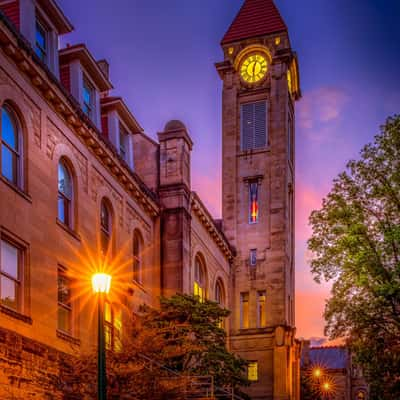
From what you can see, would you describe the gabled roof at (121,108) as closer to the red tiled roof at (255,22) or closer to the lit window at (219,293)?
the lit window at (219,293)

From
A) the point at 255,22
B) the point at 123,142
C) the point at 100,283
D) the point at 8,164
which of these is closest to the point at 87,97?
the point at 123,142

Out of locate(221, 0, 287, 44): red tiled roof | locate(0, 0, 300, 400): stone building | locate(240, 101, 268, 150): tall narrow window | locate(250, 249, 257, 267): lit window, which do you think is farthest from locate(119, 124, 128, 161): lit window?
locate(221, 0, 287, 44): red tiled roof

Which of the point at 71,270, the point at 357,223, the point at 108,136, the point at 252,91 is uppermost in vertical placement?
the point at 252,91

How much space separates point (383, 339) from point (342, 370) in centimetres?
6660

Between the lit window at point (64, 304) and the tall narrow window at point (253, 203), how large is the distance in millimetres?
27238

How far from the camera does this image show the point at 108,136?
102 feet

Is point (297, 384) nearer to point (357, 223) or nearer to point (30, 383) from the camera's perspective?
point (357, 223)

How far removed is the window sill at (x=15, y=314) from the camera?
61.5 feet

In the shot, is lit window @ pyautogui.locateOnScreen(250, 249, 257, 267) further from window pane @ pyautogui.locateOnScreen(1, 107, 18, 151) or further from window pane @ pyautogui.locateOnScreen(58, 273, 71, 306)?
window pane @ pyautogui.locateOnScreen(1, 107, 18, 151)

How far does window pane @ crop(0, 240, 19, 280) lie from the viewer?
19.4 m

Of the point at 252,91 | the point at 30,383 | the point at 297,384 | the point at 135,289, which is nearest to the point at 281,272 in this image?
the point at 297,384

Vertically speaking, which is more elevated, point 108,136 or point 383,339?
point 108,136

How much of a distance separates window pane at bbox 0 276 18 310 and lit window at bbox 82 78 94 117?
962 cm

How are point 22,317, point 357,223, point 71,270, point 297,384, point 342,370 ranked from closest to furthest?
point 22,317
point 71,270
point 357,223
point 297,384
point 342,370
